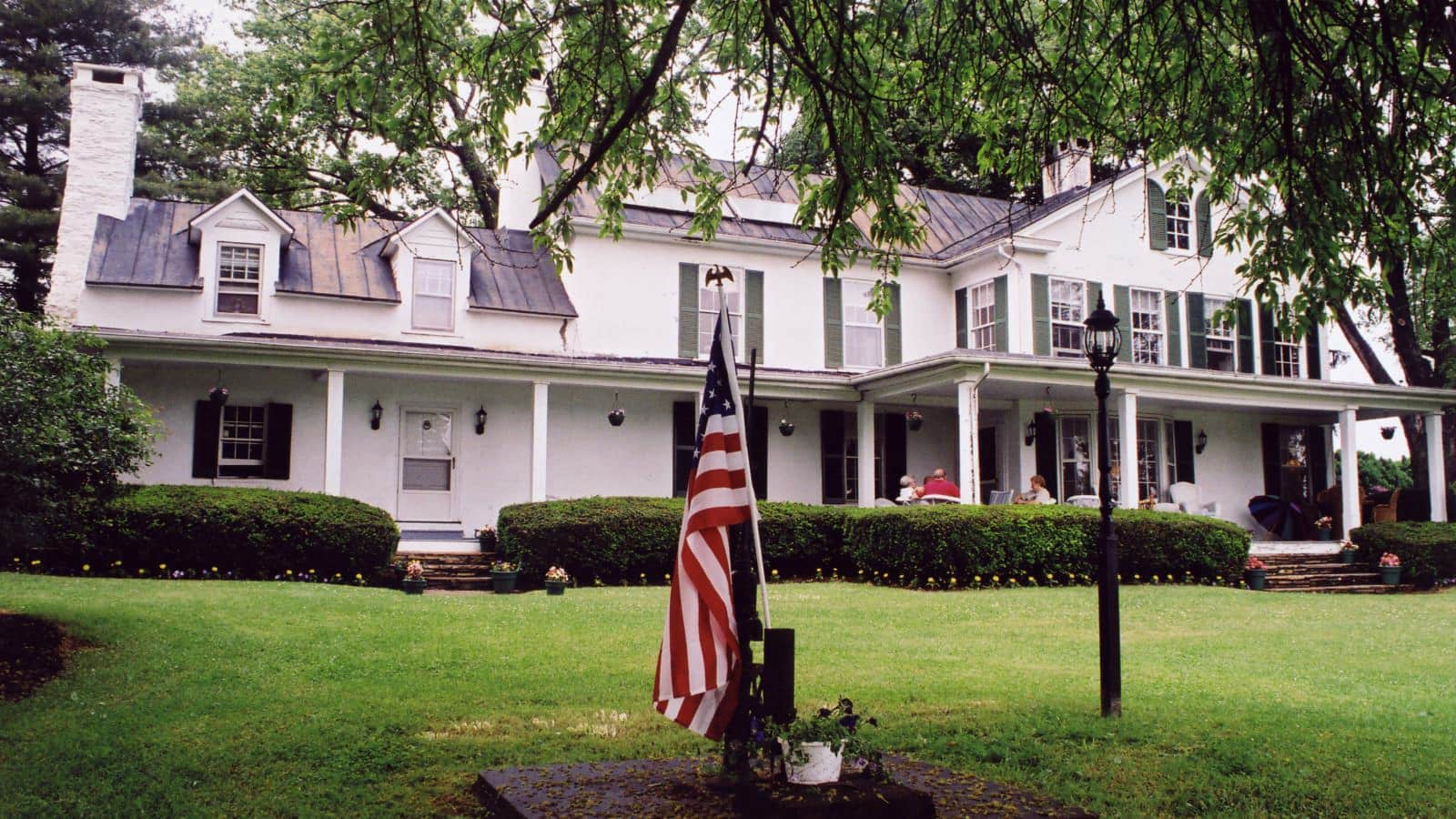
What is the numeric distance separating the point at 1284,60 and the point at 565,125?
4.40m

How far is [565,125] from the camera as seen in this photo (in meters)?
7.82

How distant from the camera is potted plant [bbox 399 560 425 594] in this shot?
13961mm

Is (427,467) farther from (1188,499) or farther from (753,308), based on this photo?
(1188,499)

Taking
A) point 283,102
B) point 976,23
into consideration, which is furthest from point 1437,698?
point 283,102

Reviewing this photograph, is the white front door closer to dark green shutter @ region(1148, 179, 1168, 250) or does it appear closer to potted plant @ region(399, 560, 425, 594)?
potted plant @ region(399, 560, 425, 594)

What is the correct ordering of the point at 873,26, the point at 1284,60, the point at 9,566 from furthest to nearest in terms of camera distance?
the point at 9,566, the point at 873,26, the point at 1284,60

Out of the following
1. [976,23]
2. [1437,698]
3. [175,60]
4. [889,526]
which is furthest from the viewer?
[175,60]

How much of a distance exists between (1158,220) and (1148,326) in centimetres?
203

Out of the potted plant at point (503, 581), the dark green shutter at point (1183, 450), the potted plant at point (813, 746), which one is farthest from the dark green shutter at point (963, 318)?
the potted plant at point (813, 746)

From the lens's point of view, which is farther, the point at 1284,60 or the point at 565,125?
the point at 565,125

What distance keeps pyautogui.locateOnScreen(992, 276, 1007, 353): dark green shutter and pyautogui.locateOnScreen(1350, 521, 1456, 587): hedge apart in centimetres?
681

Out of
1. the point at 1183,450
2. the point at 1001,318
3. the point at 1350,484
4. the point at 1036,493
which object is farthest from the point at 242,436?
the point at 1350,484

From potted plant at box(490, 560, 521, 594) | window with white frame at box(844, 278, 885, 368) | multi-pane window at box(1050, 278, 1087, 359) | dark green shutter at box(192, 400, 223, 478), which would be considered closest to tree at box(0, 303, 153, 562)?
potted plant at box(490, 560, 521, 594)

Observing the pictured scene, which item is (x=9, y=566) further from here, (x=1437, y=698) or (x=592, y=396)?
(x=1437, y=698)
